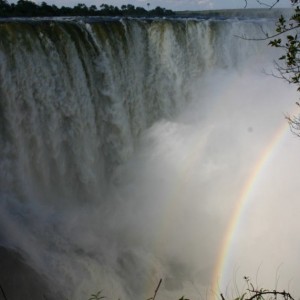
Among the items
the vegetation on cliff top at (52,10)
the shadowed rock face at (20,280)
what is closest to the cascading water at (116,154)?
the shadowed rock face at (20,280)

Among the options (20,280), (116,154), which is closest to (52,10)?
(116,154)

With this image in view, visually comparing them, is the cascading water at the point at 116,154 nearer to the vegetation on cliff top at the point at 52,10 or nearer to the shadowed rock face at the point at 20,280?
the shadowed rock face at the point at 20,280

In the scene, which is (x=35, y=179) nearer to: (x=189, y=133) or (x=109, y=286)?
(x=109, y=286)

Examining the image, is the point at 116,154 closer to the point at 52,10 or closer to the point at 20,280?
the point at 20,280

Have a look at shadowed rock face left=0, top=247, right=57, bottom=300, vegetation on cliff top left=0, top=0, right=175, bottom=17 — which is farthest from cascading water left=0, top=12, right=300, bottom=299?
vegetation on cliff top left=0, top=0, right=175, bottom=17

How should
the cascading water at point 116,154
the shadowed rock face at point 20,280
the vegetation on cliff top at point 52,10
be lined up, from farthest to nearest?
the vegetation on cliff top at point 52,10
the cascading water at point 116,154
the shadowed rock face at point 20,280

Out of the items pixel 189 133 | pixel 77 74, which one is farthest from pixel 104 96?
pixel 189 133
